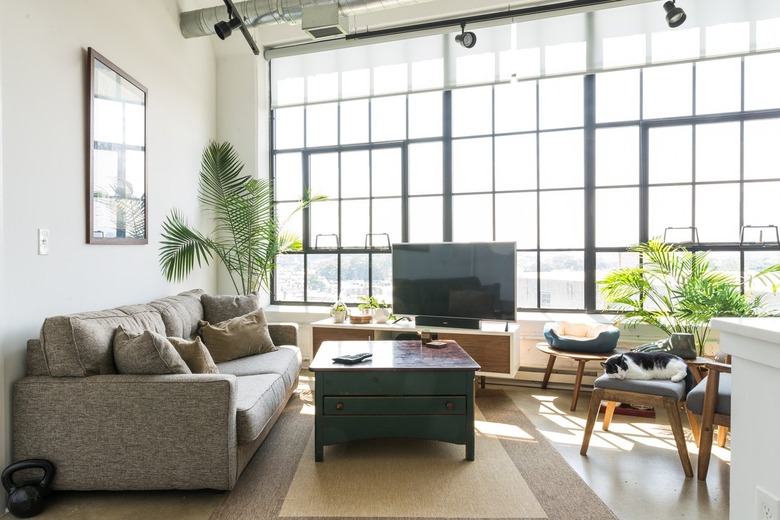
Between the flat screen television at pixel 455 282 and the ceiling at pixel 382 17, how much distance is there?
2178mm

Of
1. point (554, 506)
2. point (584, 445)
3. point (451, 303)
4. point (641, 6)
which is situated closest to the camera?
point (554, 506)

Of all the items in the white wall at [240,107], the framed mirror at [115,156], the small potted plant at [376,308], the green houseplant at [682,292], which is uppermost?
the white wall at [240,107]

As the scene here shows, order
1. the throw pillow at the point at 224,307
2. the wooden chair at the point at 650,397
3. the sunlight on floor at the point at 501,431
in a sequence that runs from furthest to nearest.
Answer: the throw pillow at the point at 224,307 → the sunlight on floor at the point at 501,431 → the wooden chair at the point at 650,397

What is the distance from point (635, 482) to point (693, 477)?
1.13 feet

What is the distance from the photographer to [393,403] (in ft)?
7.78

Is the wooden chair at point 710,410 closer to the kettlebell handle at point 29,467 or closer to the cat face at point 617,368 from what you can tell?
the cat face at point 617,368

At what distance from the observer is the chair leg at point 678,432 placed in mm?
2250

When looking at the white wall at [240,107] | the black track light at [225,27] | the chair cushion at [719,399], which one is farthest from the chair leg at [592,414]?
the black track light at [225,27]

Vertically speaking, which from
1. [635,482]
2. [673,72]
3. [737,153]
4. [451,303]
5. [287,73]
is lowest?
[635,482]

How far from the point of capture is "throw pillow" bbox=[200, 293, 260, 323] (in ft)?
11.2

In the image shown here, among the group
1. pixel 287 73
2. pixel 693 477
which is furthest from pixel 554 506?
pixel 287 73

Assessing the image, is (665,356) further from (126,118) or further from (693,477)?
(126,118)

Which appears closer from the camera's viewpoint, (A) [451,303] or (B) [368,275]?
(A) [451,303]

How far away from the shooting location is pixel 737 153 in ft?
12.1
